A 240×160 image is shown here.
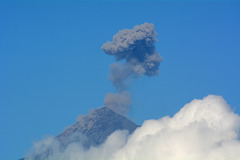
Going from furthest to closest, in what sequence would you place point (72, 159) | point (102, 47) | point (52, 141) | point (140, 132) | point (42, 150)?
1. point (52, 141)
2. point (42, 150)
3. point (72, 159)
4. point (102, 47)
5. point (140, 132)

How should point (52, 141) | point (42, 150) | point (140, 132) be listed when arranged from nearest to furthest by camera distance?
point (140, 132)
point (42, 150)
point (52, 141)

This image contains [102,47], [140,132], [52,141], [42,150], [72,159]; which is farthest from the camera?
[52,141]

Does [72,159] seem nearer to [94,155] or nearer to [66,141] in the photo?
[94,155]

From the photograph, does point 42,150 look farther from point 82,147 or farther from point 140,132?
point 140,132

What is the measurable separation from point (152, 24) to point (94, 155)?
57.5 meters

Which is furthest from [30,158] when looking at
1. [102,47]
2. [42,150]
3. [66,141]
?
[102,47]

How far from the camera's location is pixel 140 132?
124m

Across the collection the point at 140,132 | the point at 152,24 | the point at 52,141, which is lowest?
the point at 140,132

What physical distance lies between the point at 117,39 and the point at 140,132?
29.7 meters

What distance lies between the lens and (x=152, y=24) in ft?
430

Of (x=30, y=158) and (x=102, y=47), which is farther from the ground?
(x=102, y=47)

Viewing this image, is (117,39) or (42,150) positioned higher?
(117,39)

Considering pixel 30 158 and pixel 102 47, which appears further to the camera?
pixel 30 158

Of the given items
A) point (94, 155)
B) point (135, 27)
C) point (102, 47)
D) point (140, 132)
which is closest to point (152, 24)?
point (135, 27)
